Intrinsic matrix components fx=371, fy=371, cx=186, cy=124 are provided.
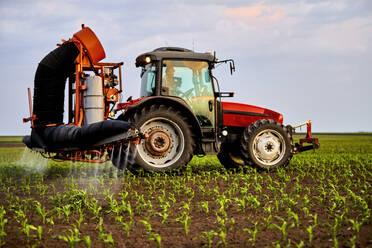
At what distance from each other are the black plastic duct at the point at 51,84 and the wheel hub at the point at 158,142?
1.94m

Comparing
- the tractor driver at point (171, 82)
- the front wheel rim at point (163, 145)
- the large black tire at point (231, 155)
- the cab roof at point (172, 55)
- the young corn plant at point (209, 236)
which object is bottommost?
the young corn plant at point (209, 236)

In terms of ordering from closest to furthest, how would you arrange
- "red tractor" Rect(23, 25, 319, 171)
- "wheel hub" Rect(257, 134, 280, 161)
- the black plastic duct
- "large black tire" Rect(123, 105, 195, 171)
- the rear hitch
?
"red tractor" Rect(23, 25, 319, 171) < the black plastic duct < "large black tire" Rect(123, 105, 195, 171) < "wheel hub" Rect(257, 134, 280, 161) < the rear hitch

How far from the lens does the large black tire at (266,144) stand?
8664 mm

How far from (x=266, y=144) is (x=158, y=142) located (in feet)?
8.80

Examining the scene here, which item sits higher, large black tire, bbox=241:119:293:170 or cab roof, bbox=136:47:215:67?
cab roof, bbox=136:47:215:67

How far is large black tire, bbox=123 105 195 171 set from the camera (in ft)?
25.5

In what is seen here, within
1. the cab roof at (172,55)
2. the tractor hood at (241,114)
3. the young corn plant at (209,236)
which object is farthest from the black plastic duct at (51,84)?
the young corn plant at (209,236)

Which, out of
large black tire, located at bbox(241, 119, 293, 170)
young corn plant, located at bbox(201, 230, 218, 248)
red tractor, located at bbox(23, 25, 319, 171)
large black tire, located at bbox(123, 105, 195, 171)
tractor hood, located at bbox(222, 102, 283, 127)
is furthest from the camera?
tractor hood, located at bbox(222, 102, 283, 127)

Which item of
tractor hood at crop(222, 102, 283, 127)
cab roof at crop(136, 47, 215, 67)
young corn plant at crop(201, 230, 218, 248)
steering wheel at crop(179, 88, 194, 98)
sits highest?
cab roof at crop(136, 47, 215, 67)

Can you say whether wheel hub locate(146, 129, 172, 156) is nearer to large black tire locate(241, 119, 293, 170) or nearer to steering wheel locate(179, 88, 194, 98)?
steering wheel locate(179, 88, 194, 98)

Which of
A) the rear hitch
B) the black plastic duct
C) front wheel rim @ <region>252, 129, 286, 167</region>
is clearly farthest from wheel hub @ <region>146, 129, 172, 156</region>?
the rear hitch

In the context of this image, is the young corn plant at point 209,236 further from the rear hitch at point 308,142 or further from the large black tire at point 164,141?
Result: the rear hitch at point 308,142

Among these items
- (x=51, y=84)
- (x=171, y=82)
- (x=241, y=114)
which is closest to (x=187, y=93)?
(x=171, y=82)

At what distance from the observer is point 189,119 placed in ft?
26.7
